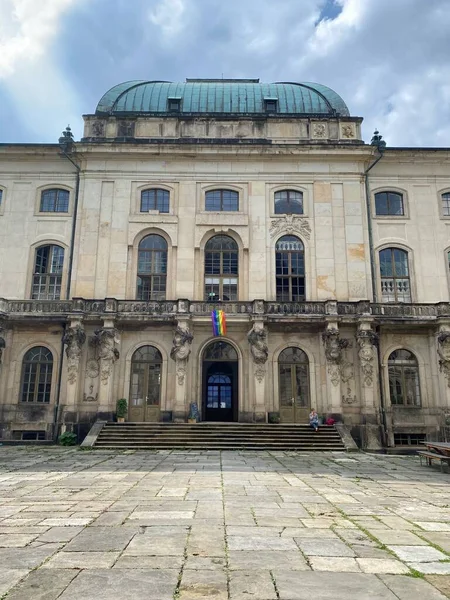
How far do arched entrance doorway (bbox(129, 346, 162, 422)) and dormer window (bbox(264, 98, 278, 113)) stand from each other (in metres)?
17.2

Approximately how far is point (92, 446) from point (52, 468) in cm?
631

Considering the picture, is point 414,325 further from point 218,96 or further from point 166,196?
point 218,96

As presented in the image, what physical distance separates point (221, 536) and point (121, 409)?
18.0 meters

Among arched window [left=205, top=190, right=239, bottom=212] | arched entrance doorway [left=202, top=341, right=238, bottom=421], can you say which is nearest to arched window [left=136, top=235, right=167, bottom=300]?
arched window [left=205, top=190, right=239, bottom=212]

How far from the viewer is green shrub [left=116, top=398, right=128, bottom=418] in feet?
78.1

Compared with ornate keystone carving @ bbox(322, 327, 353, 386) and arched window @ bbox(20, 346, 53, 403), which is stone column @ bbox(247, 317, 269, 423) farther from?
arched window @ bbox(20, 346, 53, 403)

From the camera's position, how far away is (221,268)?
2705 centimetres

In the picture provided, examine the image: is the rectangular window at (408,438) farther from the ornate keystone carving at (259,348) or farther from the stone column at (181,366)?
the stone column at (181,366)

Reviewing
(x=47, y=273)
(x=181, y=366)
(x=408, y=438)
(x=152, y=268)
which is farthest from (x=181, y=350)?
(x=408, y=438)

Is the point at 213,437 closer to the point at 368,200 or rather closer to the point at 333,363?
the point at 333,363

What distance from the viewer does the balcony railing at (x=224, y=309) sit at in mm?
24406

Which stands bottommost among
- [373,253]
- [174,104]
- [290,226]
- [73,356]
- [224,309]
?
[73,356]

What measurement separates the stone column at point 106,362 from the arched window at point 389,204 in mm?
16922

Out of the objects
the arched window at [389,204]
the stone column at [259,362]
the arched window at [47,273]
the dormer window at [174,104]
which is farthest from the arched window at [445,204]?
the arched window at [47,273]
